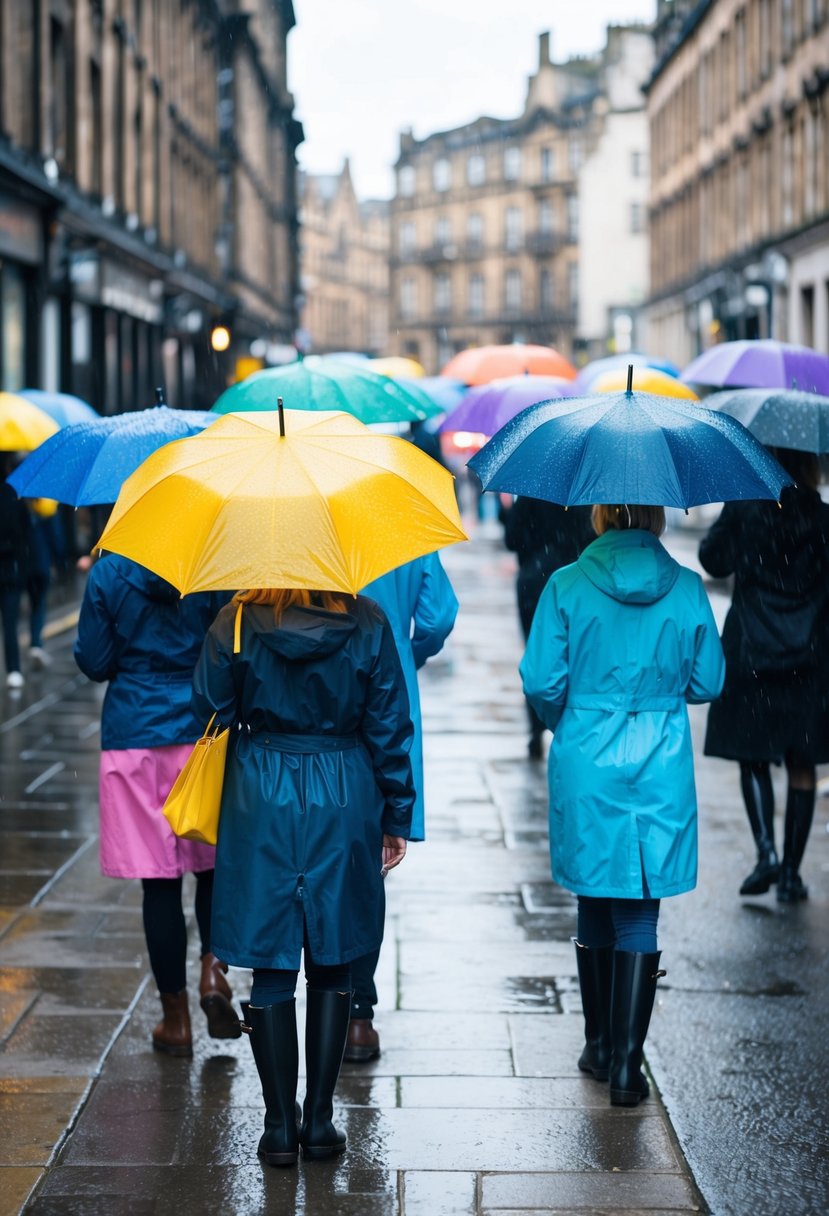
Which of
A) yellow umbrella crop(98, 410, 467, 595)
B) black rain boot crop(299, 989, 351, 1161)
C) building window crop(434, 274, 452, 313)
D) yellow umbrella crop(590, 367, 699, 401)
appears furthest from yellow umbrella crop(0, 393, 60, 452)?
building window crop(434, 274, 452, 313)

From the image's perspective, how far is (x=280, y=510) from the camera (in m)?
4.44

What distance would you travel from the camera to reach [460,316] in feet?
322

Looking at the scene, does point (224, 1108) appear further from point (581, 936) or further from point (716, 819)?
point (716, 819)

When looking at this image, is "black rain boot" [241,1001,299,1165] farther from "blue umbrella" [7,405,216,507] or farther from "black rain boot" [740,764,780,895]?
"black rain boot" [740,764,780,895]

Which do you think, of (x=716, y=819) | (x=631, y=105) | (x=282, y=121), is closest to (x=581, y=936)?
(x=716, y=819)

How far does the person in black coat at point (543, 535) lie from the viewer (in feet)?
30.3

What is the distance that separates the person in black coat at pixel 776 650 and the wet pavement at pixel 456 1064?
0.39 m

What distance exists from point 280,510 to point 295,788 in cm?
70

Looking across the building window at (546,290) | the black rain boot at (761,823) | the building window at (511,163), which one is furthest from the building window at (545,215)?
the black rain boot at (761,823)

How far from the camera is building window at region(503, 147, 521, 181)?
95.2m

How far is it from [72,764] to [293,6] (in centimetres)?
6498

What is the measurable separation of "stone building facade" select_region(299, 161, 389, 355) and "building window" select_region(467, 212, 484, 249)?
19907 mm

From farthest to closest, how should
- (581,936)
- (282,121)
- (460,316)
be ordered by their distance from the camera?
(460,316), (282,121), (581,936)

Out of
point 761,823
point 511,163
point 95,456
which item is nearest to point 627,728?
point 95,456
